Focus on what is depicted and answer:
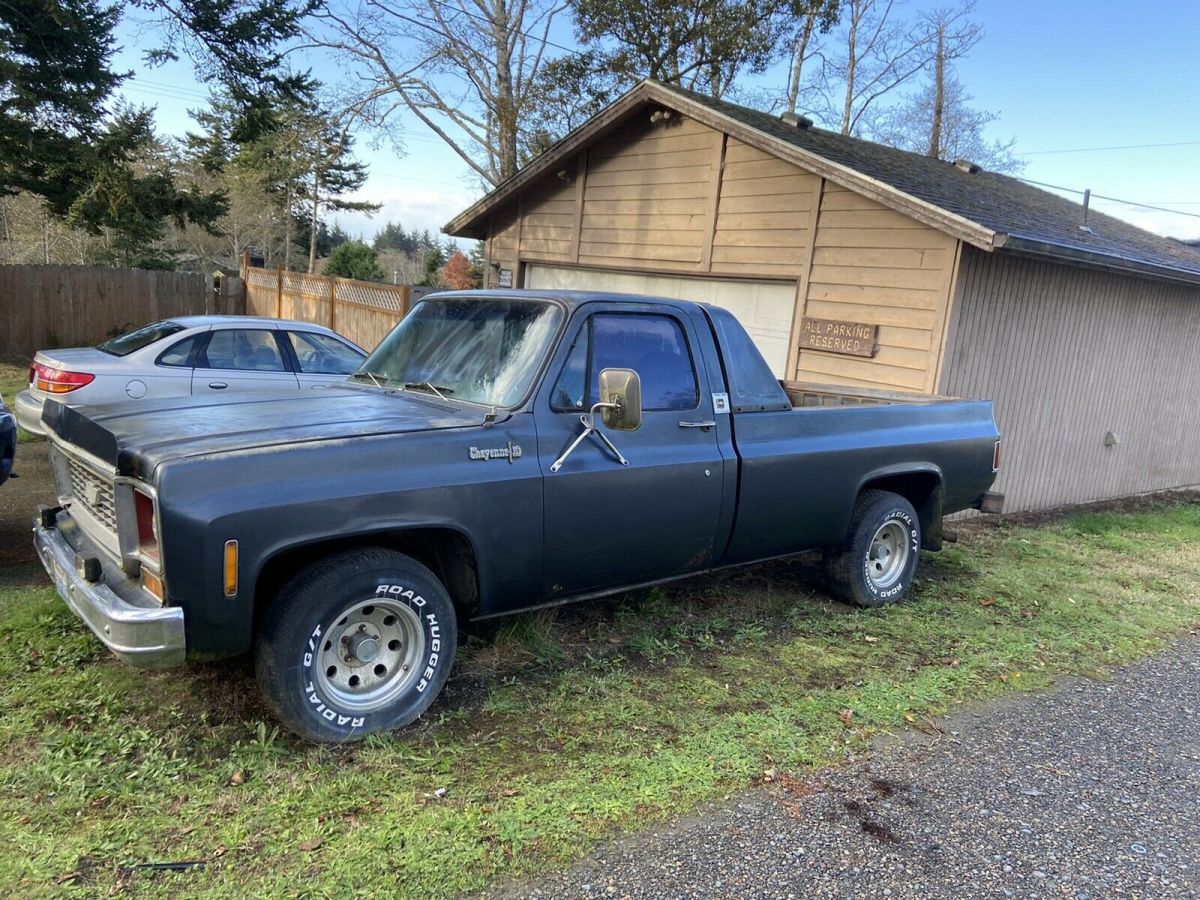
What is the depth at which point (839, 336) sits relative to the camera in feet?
28.4

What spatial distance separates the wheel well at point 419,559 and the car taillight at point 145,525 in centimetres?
40

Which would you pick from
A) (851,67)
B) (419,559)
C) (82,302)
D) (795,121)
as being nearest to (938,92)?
(851,67)

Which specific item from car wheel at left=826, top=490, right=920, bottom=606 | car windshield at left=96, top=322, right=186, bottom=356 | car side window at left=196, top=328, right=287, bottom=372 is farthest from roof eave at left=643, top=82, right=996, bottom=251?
car windshield at left=96, top=322, right=186, bottom=356

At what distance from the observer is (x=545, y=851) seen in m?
2.92

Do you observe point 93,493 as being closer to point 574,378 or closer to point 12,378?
point 574,378

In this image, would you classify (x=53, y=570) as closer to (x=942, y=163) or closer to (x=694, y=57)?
(x=942, y=163)

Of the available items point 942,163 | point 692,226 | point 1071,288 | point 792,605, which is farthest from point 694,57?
point 792,605

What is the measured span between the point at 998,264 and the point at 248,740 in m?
7.62

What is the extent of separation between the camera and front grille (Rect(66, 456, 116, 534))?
345cm

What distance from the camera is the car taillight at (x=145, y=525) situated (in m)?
3.15

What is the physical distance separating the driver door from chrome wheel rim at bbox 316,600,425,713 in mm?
730

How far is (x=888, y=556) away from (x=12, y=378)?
14.2 meters

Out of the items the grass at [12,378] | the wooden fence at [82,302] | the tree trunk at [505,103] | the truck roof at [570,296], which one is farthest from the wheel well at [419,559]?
the tree trunk at [505,103]

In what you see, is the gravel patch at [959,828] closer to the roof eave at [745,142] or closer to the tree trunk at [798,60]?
the roof eave at [745,142]
